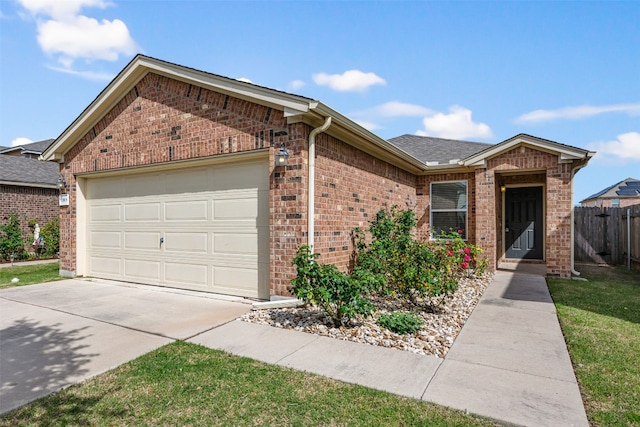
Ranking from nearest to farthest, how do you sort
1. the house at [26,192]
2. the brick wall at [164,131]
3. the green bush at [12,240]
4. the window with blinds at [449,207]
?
the brick wall at [164,131], the window with blinds at [449,207], the green bush at [12,240], the house at [26,192]

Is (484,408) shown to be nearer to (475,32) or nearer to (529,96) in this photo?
(475,32)

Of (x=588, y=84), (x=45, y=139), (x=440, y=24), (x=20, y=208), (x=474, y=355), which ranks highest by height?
(x=45, y=139)

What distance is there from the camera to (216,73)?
6082 millimetres

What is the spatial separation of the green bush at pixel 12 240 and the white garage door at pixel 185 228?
23.6ft

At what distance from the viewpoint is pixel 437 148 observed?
11812mm

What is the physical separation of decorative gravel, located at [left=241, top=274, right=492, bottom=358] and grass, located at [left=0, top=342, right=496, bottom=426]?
1182 mm

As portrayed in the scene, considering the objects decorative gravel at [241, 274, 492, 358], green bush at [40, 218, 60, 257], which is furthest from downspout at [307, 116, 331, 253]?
green bush at [40, 218, 60, 257]

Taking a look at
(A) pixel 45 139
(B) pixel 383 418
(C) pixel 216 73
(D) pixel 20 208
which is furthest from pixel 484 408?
(A) pixel 45 139

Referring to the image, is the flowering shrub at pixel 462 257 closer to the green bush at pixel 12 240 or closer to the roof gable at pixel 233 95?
the roof gable at pixel 233 95

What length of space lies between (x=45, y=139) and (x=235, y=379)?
107ft

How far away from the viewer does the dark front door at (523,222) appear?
35.6 ft

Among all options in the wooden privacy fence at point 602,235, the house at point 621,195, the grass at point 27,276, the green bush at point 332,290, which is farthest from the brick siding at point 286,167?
the house at point 621,195

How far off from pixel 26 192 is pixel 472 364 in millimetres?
17572

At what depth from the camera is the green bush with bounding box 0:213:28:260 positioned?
12961mm
